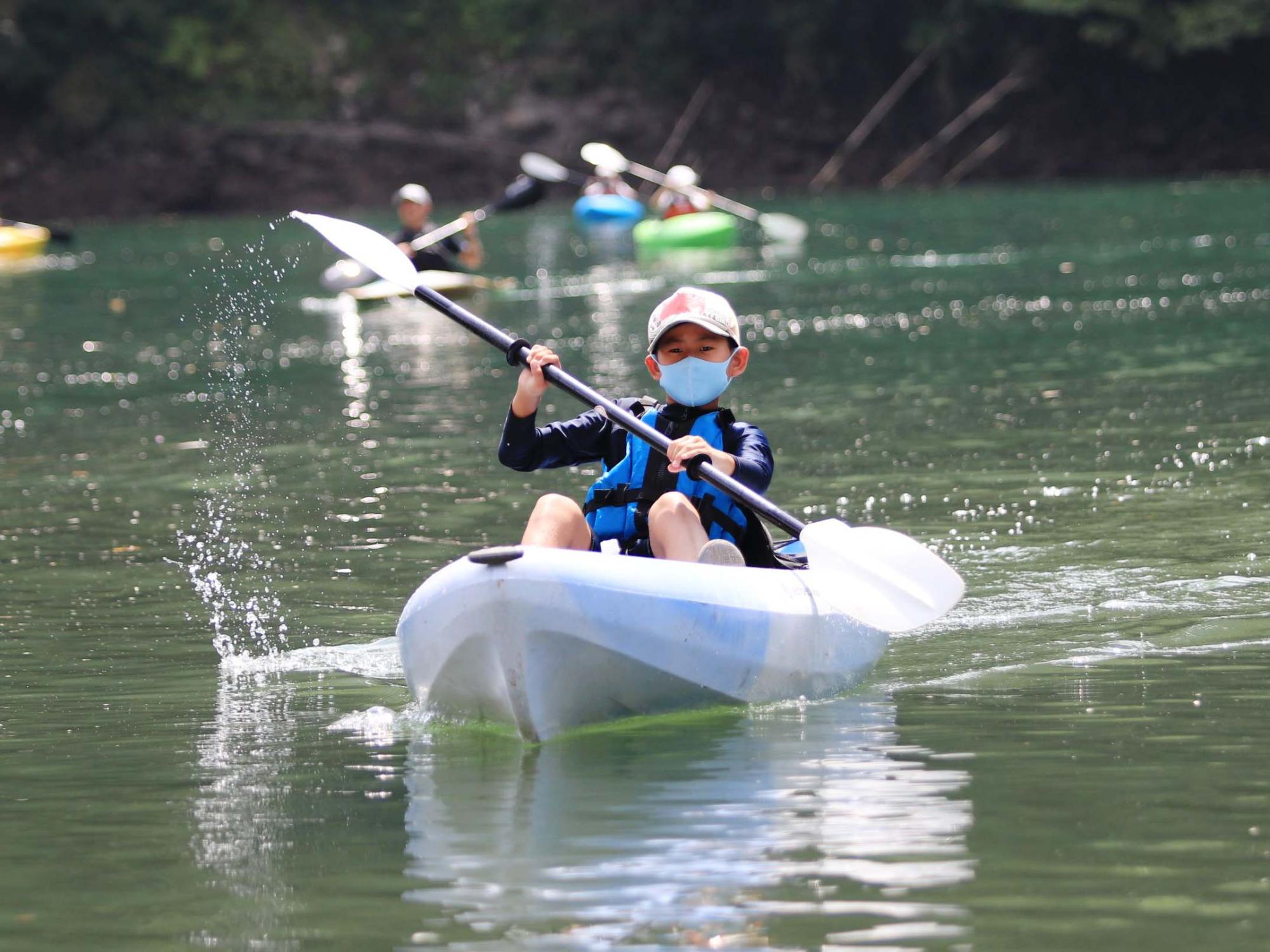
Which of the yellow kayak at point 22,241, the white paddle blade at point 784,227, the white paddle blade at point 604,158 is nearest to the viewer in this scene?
the white paddle blade at point 784,227

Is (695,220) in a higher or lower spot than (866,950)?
higher

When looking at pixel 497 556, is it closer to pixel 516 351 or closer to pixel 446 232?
pixel 516 351

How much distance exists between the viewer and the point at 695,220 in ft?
97.5

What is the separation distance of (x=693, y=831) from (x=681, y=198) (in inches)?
1112

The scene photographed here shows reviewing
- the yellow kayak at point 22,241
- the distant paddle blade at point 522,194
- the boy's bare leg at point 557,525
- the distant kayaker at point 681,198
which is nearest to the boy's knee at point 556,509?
the boy's bare leg at point 557,525

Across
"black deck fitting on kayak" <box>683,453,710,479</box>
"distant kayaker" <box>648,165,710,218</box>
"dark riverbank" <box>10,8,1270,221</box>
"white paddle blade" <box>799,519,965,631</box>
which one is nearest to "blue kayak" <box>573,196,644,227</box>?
"distant kayaker" <box>648,165,710,218</box>

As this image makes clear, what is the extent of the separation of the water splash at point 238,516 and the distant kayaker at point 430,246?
172 cm

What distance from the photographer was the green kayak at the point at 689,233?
96.4 feet

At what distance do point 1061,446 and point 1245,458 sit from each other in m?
1.02

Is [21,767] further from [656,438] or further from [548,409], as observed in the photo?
[548,409]

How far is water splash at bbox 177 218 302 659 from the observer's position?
7.43 m

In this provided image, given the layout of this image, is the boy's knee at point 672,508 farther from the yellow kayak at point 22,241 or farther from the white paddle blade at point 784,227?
the yellow kayak at point 22,241

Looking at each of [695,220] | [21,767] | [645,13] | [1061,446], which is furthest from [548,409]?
[645,13]

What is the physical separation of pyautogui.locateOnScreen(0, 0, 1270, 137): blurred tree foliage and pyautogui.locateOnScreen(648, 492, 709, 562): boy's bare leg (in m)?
40.0
